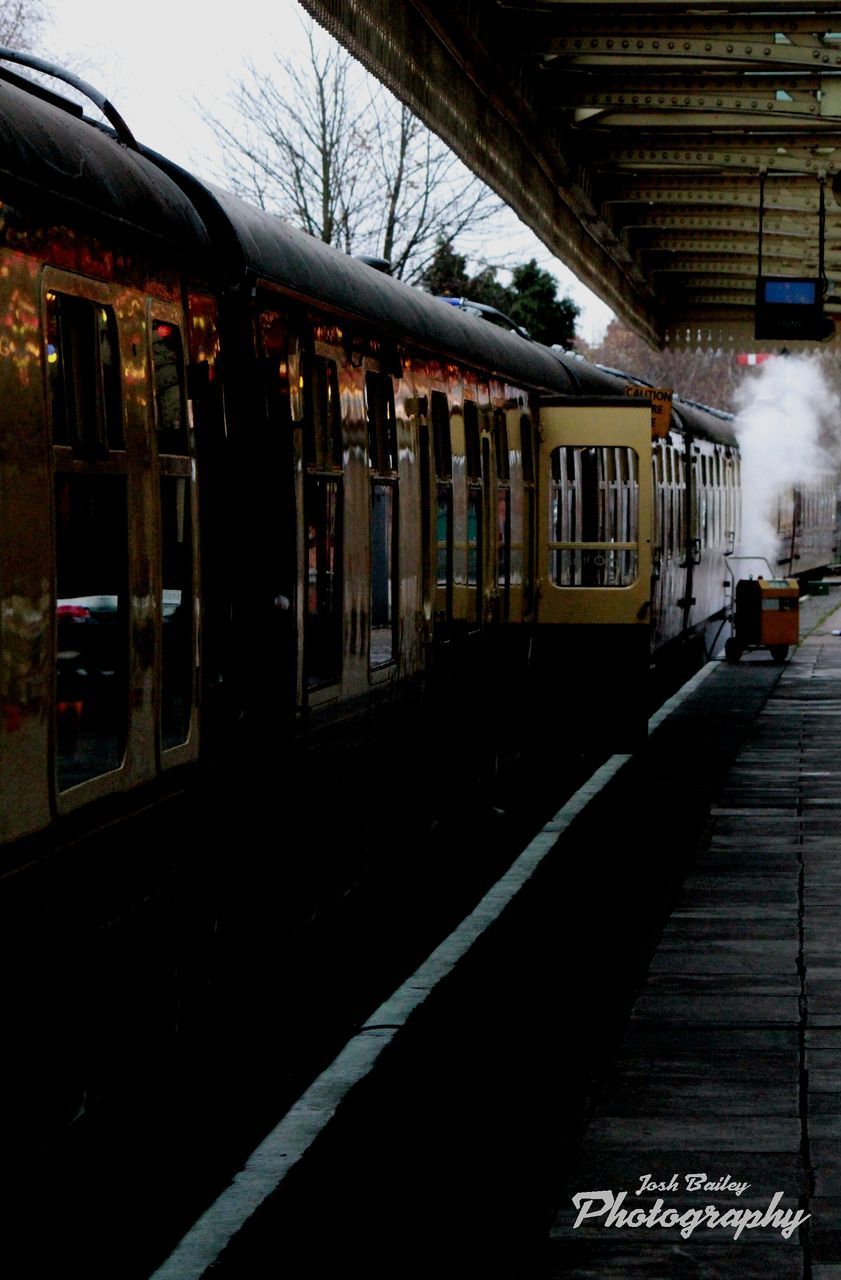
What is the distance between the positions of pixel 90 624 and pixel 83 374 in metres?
0.57

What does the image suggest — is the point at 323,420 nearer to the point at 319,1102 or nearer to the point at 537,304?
the point at 319,1102

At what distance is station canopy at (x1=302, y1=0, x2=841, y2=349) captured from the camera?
13.1m

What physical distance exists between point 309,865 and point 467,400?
4447 millimetres

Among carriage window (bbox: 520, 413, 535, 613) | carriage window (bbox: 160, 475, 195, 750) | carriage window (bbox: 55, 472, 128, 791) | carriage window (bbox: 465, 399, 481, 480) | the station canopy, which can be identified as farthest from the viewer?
carriage window (bbox: 520, 413, 535, 613)

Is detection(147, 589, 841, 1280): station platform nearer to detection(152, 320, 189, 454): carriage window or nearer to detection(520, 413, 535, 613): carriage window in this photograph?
detection(152, 320, 189, 454): carriage window

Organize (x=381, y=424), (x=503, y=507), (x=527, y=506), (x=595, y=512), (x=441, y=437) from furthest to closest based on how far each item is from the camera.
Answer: (x=595, y=512)
(x=527, y=506)
(x=503, y=507)
(x=441, y=437)
(x=381, y=424)

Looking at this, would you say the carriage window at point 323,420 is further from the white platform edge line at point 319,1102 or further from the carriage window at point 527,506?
the carriage window at point 527,506

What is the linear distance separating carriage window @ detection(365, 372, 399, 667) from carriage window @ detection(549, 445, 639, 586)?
6061 mm

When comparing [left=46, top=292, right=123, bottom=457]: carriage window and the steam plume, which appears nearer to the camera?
[left=46, top=292, right=123, bottom=457]: carriage window

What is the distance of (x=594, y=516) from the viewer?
1627cm

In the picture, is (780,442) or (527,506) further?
(780,442)

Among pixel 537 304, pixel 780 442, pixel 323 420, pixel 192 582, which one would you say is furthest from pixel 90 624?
pixel 537 304

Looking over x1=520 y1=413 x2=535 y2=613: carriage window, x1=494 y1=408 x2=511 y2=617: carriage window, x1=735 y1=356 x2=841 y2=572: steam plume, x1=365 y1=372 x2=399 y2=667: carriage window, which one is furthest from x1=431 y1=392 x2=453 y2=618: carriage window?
x1=735 y1=356 x2=841 y2=572: steam plume

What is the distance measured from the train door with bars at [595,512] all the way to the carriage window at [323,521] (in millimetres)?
7160
